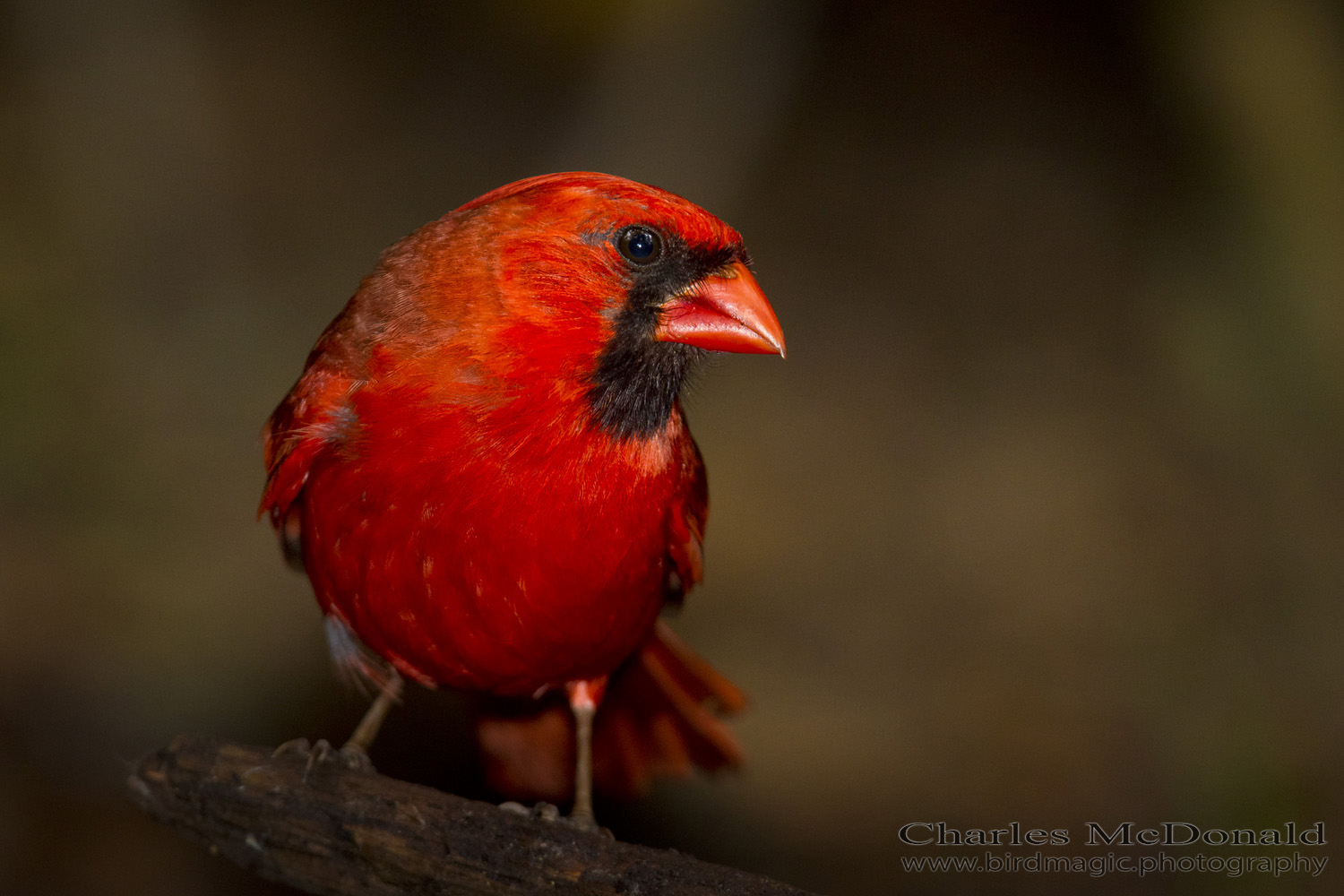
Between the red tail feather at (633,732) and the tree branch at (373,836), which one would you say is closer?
the tree branch at (373,836)

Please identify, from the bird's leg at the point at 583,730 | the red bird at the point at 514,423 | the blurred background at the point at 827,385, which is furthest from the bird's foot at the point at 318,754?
the blurred background at the point at 827,385

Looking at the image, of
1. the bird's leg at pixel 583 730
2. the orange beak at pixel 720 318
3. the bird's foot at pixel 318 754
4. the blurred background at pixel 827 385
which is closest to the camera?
the orange beak at pixel 720 318

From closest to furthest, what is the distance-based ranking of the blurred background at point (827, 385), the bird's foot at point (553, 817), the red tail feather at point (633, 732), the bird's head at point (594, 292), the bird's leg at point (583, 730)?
the bird's head at point (594, 292), the bird's foot at point (553, 817), the bird's leg at point (583, 730), the red tail feather at point (633, 732), the blurred background at point (827, 385)

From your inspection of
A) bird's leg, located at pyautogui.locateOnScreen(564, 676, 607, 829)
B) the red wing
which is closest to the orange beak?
the red wing

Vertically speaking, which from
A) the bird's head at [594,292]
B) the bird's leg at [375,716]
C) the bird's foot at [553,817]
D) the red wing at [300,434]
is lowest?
the bird's leg at [375,716]

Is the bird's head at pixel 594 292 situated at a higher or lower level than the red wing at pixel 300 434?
higher

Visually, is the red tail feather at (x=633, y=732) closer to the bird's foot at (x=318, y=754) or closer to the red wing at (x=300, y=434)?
the bird's foot at (x=318, y=754)

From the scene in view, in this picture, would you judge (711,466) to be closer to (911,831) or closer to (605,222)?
(911,831)
